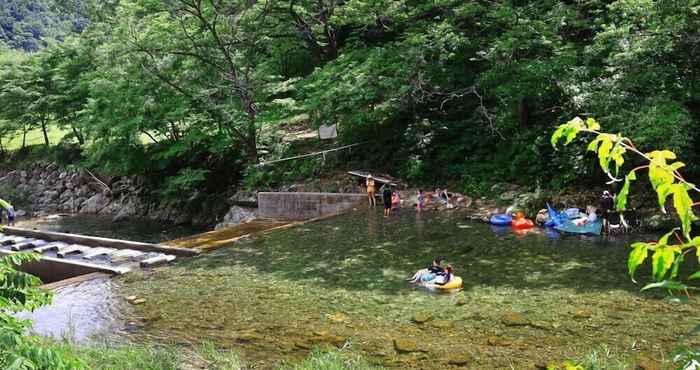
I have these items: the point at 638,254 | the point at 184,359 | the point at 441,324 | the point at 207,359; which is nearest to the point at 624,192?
the point at 638,254

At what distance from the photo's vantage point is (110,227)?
96.9ft

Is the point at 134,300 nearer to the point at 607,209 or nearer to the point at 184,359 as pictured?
the point at 184,359

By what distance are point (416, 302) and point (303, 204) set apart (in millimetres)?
12226

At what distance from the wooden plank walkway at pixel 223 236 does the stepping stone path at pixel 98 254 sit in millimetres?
1123

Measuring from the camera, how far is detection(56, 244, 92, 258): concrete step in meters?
17.7

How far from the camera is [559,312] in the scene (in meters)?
9.81

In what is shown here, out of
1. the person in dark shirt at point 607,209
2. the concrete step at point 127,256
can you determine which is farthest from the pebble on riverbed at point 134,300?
the person in dark shirt at point 607,209

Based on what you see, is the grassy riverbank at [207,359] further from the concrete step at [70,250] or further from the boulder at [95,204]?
the boulder at [95,204]

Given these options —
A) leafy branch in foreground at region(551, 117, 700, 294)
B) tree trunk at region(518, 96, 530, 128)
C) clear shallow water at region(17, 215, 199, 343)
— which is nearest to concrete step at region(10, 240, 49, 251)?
Answer: clear shallow water at region(17, 215, 199, 343)

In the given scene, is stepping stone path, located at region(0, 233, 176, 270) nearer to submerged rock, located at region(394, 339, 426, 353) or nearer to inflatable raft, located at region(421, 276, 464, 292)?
inflatable raft, located at region(421, 276, 464, 292)

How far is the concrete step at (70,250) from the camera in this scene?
17672mm

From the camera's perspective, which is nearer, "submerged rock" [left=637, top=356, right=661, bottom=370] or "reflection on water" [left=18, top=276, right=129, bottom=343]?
"submerged rock" [left=637, top=356, right=661, bottom=370]

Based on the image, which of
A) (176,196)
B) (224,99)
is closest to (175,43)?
(224,99)

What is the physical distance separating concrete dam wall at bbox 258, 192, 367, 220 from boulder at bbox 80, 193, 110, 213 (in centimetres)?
1616
